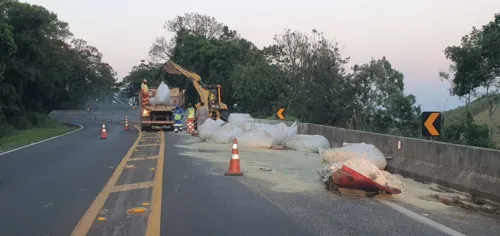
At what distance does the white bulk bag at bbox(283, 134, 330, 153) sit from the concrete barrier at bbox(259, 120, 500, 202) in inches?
127

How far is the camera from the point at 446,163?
34.4 ft

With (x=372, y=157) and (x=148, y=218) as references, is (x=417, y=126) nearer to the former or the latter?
(x=372, y=157)

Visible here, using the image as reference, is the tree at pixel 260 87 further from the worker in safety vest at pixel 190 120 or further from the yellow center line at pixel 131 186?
the yellow center line at pixel 131 186

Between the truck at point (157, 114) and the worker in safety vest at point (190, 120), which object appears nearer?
the worker in safety vest at point (190, 120)

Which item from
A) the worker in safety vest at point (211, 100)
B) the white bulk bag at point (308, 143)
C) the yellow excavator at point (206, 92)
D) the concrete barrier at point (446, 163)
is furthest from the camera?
the worker in safety vest at point (211, 100)

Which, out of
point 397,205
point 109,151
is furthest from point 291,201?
point 109,151

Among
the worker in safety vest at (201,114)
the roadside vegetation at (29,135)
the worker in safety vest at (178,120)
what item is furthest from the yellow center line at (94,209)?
the worker in safety vest at (178,120)

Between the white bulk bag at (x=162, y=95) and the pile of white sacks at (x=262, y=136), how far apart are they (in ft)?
34.5

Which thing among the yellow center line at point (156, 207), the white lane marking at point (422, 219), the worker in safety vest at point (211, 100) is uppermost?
the worker in safety vest at point (211, 100)

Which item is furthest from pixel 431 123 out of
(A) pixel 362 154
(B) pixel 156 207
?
(B) pixel 156 207

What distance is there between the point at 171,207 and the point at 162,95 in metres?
26.3

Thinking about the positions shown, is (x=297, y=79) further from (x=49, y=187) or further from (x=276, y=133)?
(x=49, y=187)

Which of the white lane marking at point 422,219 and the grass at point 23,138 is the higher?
the white lane marking at point 422,219

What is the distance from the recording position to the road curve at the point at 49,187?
7.33 meters
